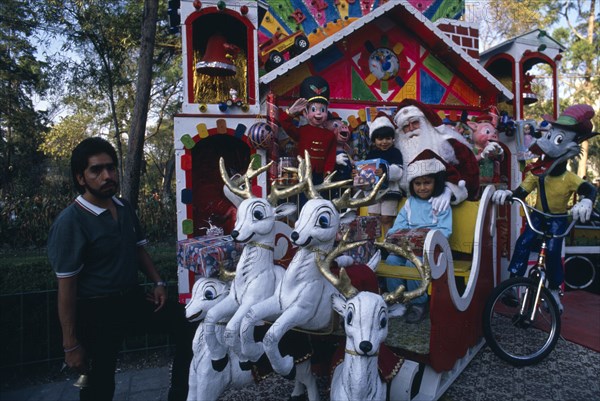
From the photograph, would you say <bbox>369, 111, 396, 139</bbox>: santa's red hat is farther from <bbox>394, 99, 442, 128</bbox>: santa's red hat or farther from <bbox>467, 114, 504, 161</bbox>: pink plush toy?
<bbox>467, 114, 504, 161</bbox>: pink plush toy

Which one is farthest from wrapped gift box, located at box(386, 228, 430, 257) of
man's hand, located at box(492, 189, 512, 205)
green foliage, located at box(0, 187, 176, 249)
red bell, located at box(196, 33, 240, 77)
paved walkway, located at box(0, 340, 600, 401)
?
green foliage, located at box(0, 187, 176, 249)

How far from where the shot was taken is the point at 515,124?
661 cm

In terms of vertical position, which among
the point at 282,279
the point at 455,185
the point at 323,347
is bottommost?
the point at 323,347

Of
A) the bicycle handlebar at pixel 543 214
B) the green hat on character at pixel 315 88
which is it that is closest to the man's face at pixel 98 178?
the green hat on character at pixel 315 88

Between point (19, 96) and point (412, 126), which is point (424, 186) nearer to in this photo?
point (412, 126)

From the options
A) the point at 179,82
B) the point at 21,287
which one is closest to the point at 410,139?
the point at 21,287

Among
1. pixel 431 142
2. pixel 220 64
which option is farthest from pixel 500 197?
pixel 220 64

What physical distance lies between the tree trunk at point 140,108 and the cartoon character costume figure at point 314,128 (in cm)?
313

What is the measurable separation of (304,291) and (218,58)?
3.53m

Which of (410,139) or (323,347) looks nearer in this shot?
(323,347)

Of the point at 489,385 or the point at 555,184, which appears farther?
the point at 555,184

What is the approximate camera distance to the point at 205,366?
8.75 ft

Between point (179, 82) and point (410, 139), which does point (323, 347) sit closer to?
point (410, 139)

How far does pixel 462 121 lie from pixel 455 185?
2387 mm
